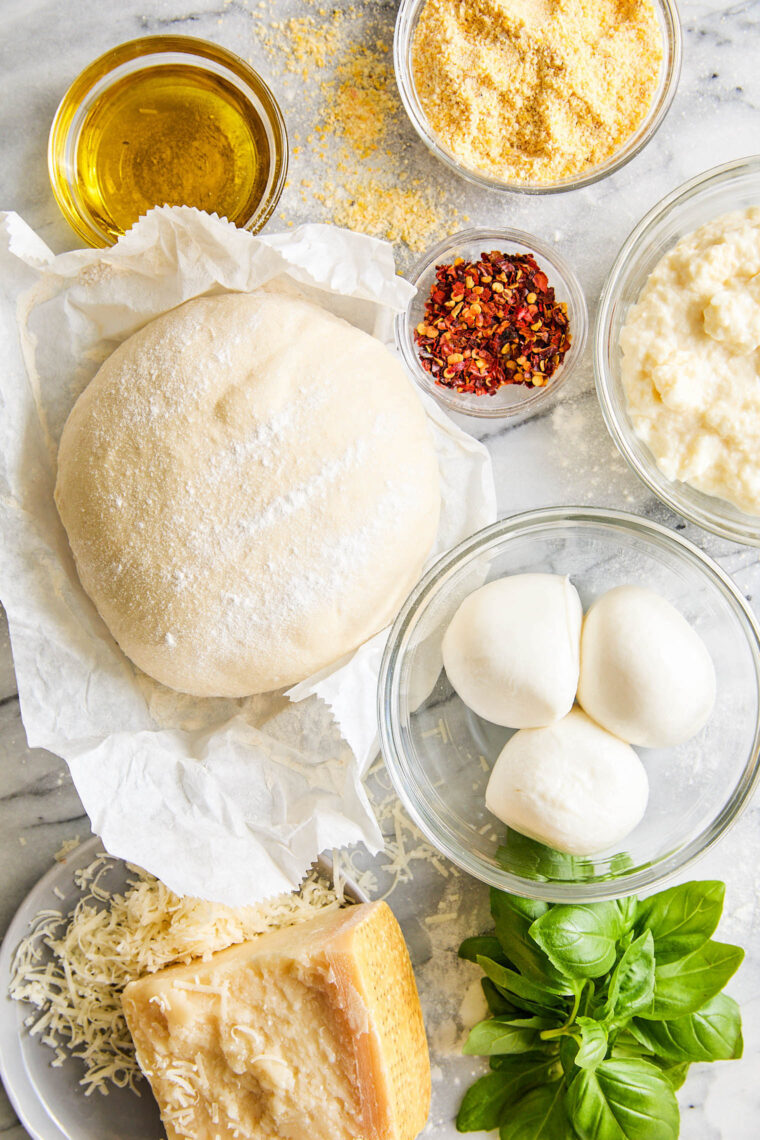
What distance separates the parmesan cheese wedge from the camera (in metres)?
1.14

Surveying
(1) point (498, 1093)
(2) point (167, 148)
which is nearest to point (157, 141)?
(2) point (167, 148)

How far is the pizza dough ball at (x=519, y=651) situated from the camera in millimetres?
1097

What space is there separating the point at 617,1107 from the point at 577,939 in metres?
0.24

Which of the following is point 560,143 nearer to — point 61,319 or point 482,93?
point 482,93

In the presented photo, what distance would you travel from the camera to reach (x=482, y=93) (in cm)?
124

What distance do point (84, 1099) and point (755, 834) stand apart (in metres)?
1.05

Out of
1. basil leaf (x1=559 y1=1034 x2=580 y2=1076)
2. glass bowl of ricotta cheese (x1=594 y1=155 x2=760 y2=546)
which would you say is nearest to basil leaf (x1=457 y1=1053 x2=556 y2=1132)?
basil leaf (x1=559 y1=1034 x2=580 y2=1076)

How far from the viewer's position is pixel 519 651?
1.09 meters

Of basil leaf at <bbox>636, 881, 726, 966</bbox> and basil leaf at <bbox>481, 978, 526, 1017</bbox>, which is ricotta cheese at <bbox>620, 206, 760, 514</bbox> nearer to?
basil leaf at <bbox>636, 881, 726, 966</bbox>

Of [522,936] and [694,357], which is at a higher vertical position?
[694,357]

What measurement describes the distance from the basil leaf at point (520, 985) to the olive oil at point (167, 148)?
1.12 m

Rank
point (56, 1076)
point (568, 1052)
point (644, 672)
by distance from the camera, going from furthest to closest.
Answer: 1. point (56, 1076)
2. point (568, 1052)
3. point (644, 672)

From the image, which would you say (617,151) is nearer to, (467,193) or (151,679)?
(467,193)

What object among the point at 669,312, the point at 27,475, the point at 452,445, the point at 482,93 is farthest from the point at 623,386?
the point at 27,475
